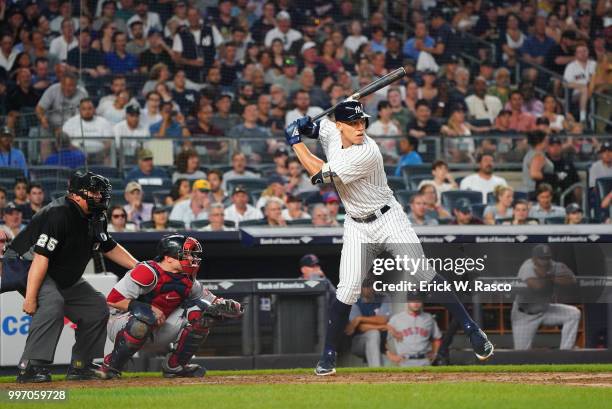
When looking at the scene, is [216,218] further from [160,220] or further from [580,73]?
[580,73]

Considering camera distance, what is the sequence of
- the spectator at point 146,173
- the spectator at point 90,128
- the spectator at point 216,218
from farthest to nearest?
1. the spectator at point 90,128
2. the spectator at point 146,173
3. the spectator at point 216,218

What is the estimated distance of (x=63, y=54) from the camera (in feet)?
47.5

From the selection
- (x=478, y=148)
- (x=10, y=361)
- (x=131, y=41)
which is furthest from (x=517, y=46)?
(x=10, y=361)

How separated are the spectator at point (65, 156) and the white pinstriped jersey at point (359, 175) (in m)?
5.74

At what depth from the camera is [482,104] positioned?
15.2 meters

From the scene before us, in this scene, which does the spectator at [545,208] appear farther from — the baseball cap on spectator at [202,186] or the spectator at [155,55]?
the spectator at [155,55]

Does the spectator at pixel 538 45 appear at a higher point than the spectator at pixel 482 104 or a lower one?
higher

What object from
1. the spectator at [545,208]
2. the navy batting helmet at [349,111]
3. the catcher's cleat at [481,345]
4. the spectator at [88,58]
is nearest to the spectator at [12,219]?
the spectator at [88,58]

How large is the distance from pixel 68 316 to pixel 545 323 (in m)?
4.38

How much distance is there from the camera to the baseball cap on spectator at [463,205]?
1175 centimetres

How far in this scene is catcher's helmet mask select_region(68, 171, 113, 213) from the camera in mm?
7387

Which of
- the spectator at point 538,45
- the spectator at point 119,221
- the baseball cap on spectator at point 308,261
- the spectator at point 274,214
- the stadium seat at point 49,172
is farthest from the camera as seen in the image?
the spectator at point 538,45

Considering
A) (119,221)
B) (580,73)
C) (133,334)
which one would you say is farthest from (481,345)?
(580,73)

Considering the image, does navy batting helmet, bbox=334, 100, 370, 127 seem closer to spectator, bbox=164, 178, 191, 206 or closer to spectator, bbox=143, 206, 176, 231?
spectator, bbox=143, 206, 176, 231
